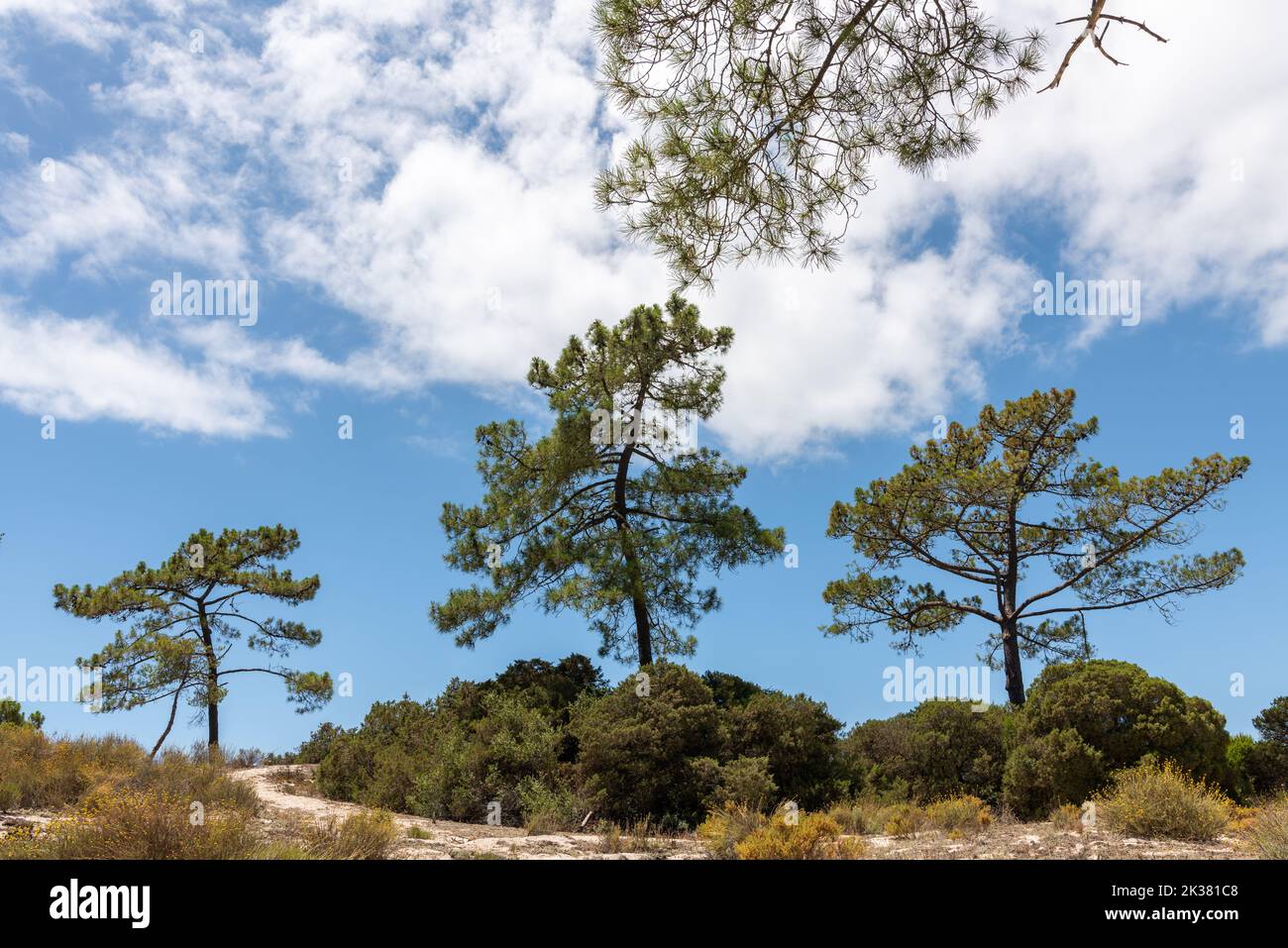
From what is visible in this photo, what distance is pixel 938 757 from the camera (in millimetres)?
14570

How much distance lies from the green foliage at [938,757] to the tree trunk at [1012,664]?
19.7 ft

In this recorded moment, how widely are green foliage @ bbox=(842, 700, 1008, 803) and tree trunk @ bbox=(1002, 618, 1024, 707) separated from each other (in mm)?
5998

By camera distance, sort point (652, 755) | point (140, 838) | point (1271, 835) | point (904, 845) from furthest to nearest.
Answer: point (652, 755) → point (904, 845) → point (1271, 835) → point (140, 838)

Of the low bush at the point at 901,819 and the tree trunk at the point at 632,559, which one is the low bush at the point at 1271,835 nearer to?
the low bush at the point at 901,819

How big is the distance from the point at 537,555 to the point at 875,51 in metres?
13.4

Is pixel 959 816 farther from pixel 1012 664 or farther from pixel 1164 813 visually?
pixel 1012 664

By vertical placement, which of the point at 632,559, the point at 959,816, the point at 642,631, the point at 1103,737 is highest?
the point at 632,559

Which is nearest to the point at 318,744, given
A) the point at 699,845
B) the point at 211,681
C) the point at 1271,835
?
the point at 211,681

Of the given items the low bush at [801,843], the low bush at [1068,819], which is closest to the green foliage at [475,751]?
the low bush at [801,843]

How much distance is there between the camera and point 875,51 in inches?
375

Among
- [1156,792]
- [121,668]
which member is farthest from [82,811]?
[121,668]

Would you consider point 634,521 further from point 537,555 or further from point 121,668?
point 121,668

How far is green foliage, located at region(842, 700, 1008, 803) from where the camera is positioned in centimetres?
1428

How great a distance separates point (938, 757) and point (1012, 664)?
779 centimetres
